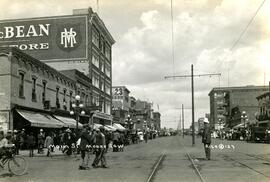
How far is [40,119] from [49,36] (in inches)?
883

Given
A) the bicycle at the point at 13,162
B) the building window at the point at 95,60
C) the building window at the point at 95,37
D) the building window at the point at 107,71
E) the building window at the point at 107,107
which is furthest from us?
the building window at the point at 107,71

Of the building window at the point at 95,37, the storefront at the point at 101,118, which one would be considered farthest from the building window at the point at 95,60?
the storefront at the point at 101,118

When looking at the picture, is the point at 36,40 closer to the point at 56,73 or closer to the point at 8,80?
the point at 56,73

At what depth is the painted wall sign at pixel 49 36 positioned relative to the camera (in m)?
56.2

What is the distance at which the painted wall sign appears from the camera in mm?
56219

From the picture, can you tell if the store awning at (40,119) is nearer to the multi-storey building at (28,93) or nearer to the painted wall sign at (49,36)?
the multi-storey building at (28,93)

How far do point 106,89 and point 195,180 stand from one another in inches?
2278

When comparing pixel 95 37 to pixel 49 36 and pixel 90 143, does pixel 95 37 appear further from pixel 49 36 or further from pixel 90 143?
pixel 90 143

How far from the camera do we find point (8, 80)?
32.9m

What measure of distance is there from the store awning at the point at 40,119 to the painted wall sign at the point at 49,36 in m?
17.7

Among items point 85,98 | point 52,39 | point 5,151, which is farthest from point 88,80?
point 5,151

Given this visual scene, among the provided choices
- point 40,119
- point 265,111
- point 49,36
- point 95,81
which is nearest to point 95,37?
point 95,81

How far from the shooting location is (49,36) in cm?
5631

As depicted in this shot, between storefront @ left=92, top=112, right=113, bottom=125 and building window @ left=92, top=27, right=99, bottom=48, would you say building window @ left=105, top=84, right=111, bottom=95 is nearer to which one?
storefront @ left=92, top=112, right=113, bottom=125
